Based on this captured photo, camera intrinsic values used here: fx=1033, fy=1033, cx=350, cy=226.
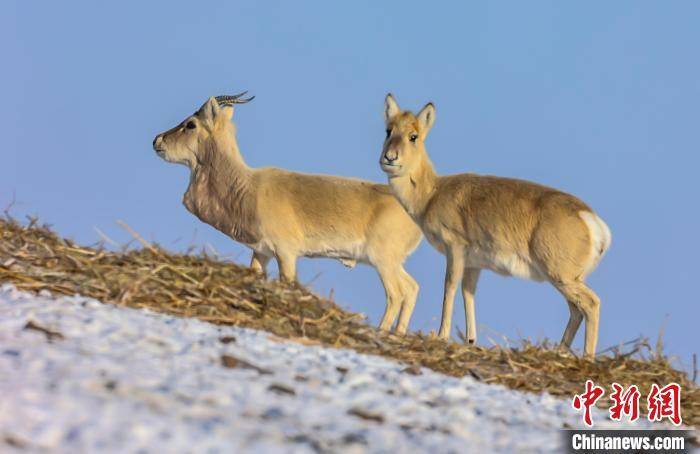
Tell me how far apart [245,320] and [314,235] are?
19.0 feet

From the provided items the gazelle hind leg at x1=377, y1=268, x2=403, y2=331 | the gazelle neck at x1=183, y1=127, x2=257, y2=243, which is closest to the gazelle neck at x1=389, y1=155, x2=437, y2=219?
the gazelle hind leg at x1=377, y1=268, x2=403, y2=331

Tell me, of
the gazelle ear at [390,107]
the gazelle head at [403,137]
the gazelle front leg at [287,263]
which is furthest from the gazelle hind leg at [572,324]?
the gazelle front leg at [287,263]

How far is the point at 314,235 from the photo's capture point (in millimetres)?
13555

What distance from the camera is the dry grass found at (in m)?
7.96

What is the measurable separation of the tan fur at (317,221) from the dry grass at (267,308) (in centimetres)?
398

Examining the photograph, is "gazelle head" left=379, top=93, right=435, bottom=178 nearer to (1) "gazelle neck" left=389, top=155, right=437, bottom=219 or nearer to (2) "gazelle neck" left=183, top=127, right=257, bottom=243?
(1) "gazelle neck" left=389, top=155, right=437, bottom=219

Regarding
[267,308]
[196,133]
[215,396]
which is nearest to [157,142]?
[196,133]

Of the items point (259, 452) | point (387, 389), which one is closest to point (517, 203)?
point (387, 389)

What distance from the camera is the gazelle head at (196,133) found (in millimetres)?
14875

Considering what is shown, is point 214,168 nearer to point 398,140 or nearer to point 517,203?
point 398,140

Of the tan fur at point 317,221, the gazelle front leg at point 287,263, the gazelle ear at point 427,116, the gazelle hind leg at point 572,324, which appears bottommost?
the gazelle hind leg at point 572,324

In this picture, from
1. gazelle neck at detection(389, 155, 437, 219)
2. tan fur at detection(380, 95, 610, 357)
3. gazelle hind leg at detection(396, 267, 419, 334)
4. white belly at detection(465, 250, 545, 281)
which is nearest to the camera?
tan fur at detection(380, 95, 610, 357)

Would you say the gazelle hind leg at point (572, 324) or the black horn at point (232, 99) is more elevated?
the black horn at point (232, 99)

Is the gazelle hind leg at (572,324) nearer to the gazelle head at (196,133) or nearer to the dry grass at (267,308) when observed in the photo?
the dry grass at (267,308)
